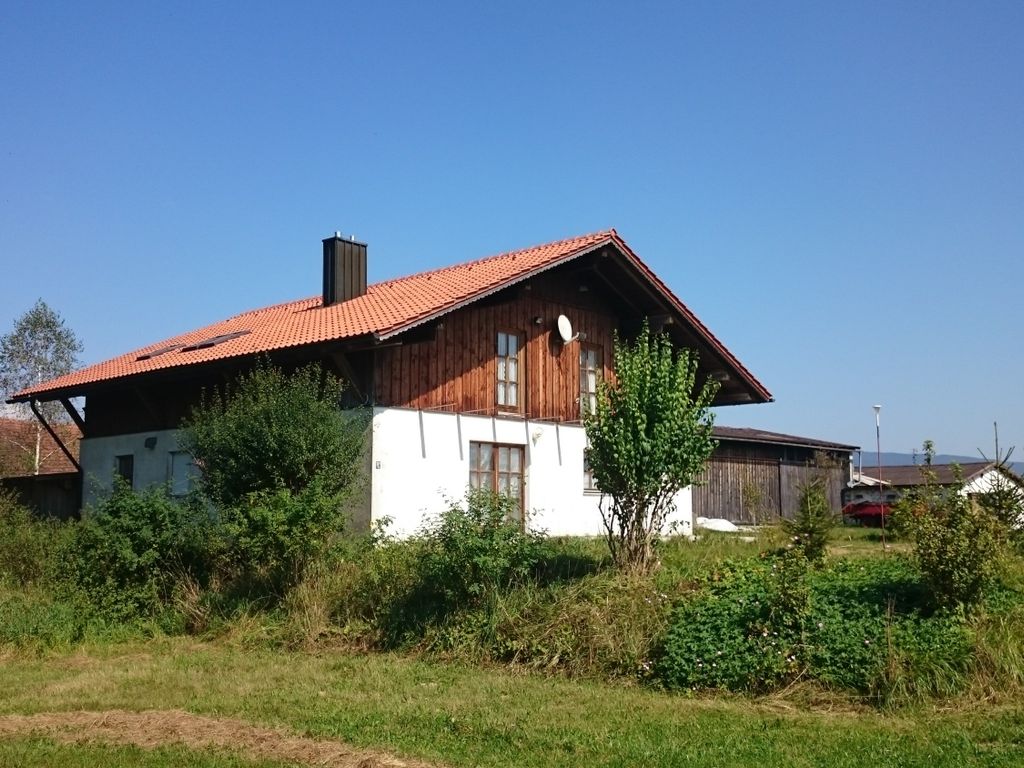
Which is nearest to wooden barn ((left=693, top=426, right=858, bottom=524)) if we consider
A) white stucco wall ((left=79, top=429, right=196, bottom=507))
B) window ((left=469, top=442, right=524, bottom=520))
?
window ((left=469, top=442, right=524, bottom=520))

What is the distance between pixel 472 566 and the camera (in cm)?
1190

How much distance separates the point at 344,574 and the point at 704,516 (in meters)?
18.4

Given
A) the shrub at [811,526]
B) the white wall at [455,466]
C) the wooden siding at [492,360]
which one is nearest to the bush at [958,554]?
the shrub at [811,526]

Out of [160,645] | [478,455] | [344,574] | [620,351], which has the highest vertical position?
[620,351]

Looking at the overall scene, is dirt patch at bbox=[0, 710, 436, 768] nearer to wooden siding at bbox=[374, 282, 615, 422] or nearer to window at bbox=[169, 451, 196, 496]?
wooden siding at bbox=[374, 282, 615, 422]

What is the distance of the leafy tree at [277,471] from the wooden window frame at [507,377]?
13.6ft

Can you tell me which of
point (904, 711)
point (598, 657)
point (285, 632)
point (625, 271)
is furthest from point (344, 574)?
point (625, 271)

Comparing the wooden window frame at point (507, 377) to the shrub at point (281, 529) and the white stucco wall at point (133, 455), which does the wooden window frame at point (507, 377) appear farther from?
the white stucco wall at point (133, 455)

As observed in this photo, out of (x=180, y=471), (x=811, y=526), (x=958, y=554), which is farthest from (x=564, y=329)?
(x=958, y=554)

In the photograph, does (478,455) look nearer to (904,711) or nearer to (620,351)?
(620,351)

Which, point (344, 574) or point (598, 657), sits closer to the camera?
point (598, 657)

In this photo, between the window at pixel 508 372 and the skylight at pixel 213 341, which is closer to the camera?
the window at pixel 508 372

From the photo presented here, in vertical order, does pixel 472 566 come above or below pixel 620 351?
below

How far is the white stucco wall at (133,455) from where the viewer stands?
68.3ft
